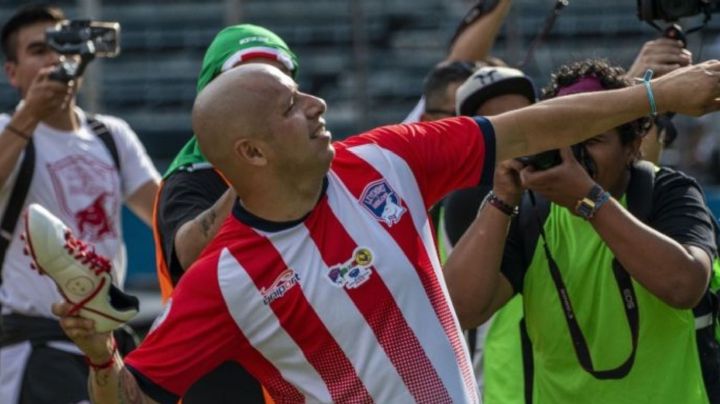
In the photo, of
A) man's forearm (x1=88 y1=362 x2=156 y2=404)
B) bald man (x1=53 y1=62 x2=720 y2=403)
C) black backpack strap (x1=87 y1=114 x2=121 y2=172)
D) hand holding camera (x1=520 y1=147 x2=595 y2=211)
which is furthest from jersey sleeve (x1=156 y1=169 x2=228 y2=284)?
black backpack strap (x1=87 y1=114 x2=121 y2=172)

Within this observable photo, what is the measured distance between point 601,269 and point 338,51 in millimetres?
9464

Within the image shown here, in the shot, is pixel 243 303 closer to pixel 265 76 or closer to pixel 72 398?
pixel 265 76

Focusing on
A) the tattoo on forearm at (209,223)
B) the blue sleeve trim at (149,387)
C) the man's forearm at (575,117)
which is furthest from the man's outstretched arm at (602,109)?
the blue sleeve trim at (149,387)

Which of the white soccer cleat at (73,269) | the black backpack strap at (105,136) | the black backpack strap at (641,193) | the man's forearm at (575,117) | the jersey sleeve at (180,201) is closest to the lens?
the white soccer cleat at (73,269)

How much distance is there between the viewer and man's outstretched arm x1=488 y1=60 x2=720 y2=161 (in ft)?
13.5

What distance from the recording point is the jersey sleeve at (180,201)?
4918 millimetres

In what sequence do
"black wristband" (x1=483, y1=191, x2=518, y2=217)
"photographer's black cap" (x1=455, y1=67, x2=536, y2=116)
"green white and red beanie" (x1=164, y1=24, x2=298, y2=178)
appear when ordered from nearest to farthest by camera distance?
1. "black wristband" (x1=483, y1=191, x2=518, y2=217)
2. "green white and red beanie" (x1=164, y1=24, x2=298, y2=178)
3. "photographer's black cap" (x1=455, y1=67, x2=536, y2=116)

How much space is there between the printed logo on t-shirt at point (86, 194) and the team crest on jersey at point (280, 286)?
3091 millimetres

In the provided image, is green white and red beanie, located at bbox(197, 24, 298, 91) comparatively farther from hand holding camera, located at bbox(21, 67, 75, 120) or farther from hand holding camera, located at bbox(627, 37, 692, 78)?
hand holding camera, located at bbox(21, 67, 75, 120)

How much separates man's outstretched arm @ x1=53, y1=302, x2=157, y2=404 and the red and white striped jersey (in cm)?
8

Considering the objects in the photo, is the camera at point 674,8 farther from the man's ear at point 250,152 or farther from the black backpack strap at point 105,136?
the black backpack strap at point 105,136

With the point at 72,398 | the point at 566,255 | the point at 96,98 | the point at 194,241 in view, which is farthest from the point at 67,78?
the point at 96,98

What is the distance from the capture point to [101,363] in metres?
3.87

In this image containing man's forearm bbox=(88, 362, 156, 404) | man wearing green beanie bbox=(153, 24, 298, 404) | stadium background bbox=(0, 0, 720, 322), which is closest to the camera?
man's forearm bbox=(88, 362, 156, 404)
